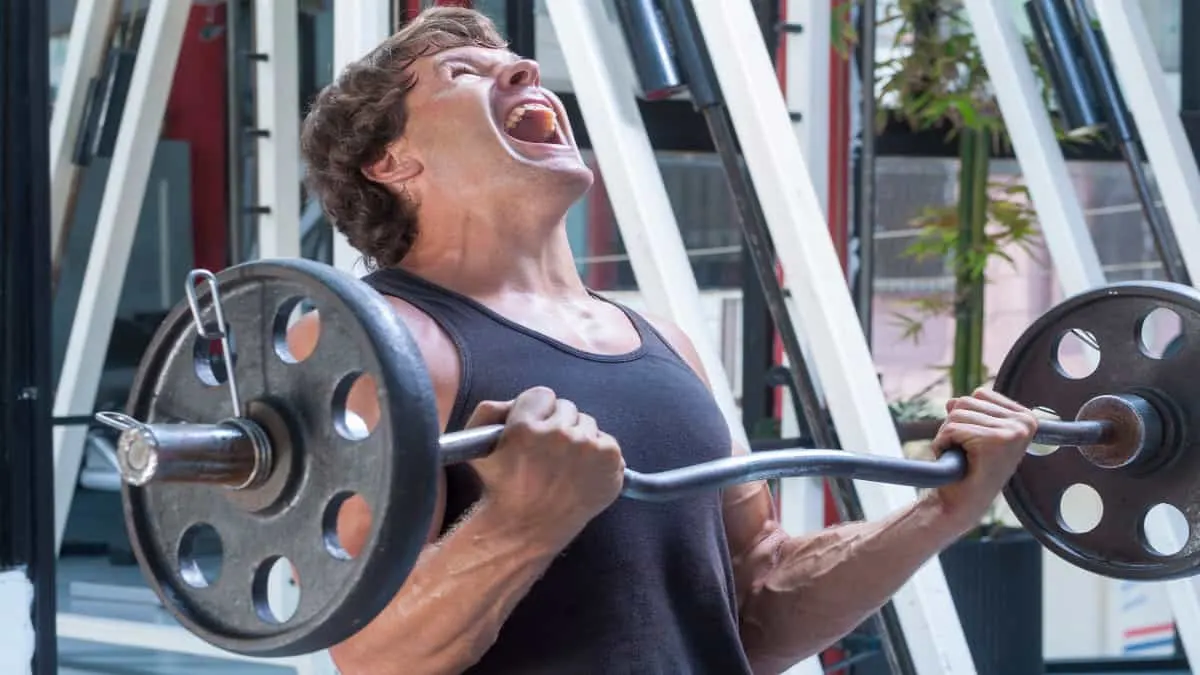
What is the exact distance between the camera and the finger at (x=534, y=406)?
899 mm

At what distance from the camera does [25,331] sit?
6.05ft

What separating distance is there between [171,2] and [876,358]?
170 centimetres

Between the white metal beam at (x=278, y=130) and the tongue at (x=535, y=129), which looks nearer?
the tongue at (x=535, y=129)

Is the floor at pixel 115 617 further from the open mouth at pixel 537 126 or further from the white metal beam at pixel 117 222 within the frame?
Result: the open mouth at pixel 537 126

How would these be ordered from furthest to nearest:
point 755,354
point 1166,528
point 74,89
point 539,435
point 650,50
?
point 755,354 < point 74,89 < point 1166,528 < point 650,50 < point 539,435

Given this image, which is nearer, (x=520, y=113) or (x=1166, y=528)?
(x=520, y=113)

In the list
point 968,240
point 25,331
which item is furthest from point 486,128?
point 968,240

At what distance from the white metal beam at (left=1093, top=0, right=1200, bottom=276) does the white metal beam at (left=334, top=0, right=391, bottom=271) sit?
45.6 inches

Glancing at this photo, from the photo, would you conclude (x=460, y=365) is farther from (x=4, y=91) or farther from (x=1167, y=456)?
(x=4, y=91)

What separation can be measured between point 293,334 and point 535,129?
1.01 ft

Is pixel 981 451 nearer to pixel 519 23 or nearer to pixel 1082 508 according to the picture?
pixel 519 23

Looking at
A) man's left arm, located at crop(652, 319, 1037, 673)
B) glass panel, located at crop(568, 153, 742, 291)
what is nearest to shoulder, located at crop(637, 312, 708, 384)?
man's left arm, located at crop(652, 319, 1037, 673)

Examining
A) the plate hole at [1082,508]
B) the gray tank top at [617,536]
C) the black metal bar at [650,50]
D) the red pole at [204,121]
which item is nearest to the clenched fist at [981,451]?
the gray tank top at [617,536]

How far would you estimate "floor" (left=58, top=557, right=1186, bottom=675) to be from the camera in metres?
3.36
